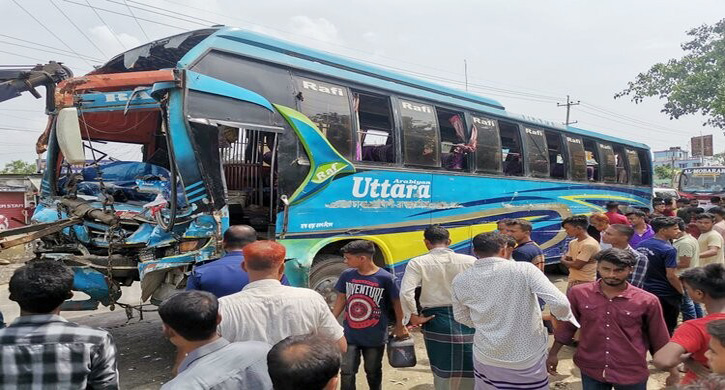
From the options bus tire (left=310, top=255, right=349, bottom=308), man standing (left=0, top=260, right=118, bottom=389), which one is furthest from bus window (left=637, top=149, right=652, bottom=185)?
man standing (left=0, top=260, right=118, bottom=389)

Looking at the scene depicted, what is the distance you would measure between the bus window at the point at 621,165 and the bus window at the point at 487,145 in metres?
5.50

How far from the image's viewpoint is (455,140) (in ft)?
23.6

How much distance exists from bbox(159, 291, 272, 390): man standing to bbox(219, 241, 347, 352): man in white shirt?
0.41m

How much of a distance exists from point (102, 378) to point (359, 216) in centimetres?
376

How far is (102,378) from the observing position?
218 centimetres

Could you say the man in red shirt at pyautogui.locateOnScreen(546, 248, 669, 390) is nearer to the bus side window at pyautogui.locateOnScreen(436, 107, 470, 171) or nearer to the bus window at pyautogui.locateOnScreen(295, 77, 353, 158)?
the bus window at pyautogui.locateOnScreen(295, 77, 353, 158)

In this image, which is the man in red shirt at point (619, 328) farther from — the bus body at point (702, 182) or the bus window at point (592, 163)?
the bus body at point (702, 182)

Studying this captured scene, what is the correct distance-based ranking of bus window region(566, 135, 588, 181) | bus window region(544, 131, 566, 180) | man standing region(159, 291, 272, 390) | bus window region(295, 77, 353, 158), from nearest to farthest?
man standing region(159, 291, 272, 390), bus window region(295, 77, 353, 158), bus window region(544, 131, 566, 180), bus window region(566, 135, 588, 181)

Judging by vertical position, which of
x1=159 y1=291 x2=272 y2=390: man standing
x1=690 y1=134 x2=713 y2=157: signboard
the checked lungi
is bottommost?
the checked lungi

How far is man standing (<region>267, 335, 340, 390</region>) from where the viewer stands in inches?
60.5

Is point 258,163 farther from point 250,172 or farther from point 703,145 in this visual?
point 703,145

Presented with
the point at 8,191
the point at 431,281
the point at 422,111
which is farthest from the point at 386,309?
the point at 8,191

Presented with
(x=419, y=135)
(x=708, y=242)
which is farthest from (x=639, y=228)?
(x=419, y=135)

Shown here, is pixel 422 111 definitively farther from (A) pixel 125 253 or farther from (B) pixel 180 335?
(B) pixel 180 335
